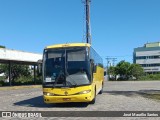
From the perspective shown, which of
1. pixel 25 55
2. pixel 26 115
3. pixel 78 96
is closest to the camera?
pixel 26 115

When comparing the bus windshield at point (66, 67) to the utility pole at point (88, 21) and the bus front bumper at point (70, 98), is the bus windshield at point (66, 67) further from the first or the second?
the utility pole at point (88, 21)

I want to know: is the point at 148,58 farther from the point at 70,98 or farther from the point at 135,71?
the point at 70,98


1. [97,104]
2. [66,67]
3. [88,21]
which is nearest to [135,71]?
[88,21]

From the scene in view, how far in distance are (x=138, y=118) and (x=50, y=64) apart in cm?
666

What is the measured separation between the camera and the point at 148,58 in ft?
524

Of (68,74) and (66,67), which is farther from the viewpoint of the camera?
(66,67)

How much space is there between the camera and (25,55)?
5081 cm

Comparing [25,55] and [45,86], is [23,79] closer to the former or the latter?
[25,55]

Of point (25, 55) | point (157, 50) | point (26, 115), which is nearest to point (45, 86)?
point (26, 115)

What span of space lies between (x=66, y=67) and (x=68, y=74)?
396mm

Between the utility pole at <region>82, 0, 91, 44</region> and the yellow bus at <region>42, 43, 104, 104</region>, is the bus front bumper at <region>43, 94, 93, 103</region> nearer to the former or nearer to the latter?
the yellow bus at <region>42, 43, 104, 104</region>

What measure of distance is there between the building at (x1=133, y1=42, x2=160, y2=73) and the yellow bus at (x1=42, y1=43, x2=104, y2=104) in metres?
142

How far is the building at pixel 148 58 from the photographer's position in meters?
157

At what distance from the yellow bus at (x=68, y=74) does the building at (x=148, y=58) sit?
141624mm
